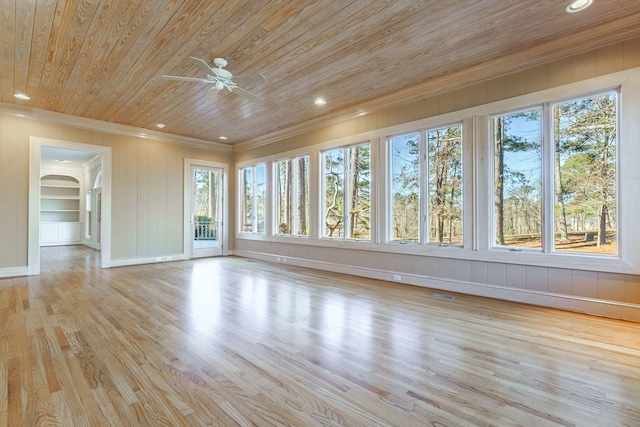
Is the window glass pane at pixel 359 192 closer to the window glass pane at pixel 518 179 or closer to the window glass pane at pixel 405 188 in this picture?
the window glass pane at pixel 405 188

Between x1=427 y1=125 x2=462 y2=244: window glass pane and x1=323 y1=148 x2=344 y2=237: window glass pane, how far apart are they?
5.77ft

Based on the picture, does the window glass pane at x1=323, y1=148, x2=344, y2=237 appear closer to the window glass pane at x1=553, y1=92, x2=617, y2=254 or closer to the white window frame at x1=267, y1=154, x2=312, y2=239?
the white window frame at x1=267, y1=154, x2=312, y2=239

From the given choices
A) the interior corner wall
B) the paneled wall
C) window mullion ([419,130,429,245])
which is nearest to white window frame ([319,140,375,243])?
the paneled wall

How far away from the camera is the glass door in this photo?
7.63 metres

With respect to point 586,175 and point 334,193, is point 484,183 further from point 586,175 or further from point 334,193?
point 334,193

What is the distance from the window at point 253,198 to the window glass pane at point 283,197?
19.5 inches

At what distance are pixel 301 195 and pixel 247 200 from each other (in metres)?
2.02

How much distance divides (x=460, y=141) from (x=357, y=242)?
2314mm

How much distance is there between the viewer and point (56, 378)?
2.01m

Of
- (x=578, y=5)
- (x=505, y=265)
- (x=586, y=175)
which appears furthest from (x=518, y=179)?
(x=578, y=5)

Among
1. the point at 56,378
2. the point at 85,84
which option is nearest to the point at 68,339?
the point at 56,378

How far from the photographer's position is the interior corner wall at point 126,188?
531 cm

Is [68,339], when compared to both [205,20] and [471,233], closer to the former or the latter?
[205,20]

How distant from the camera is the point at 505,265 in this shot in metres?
3.89
